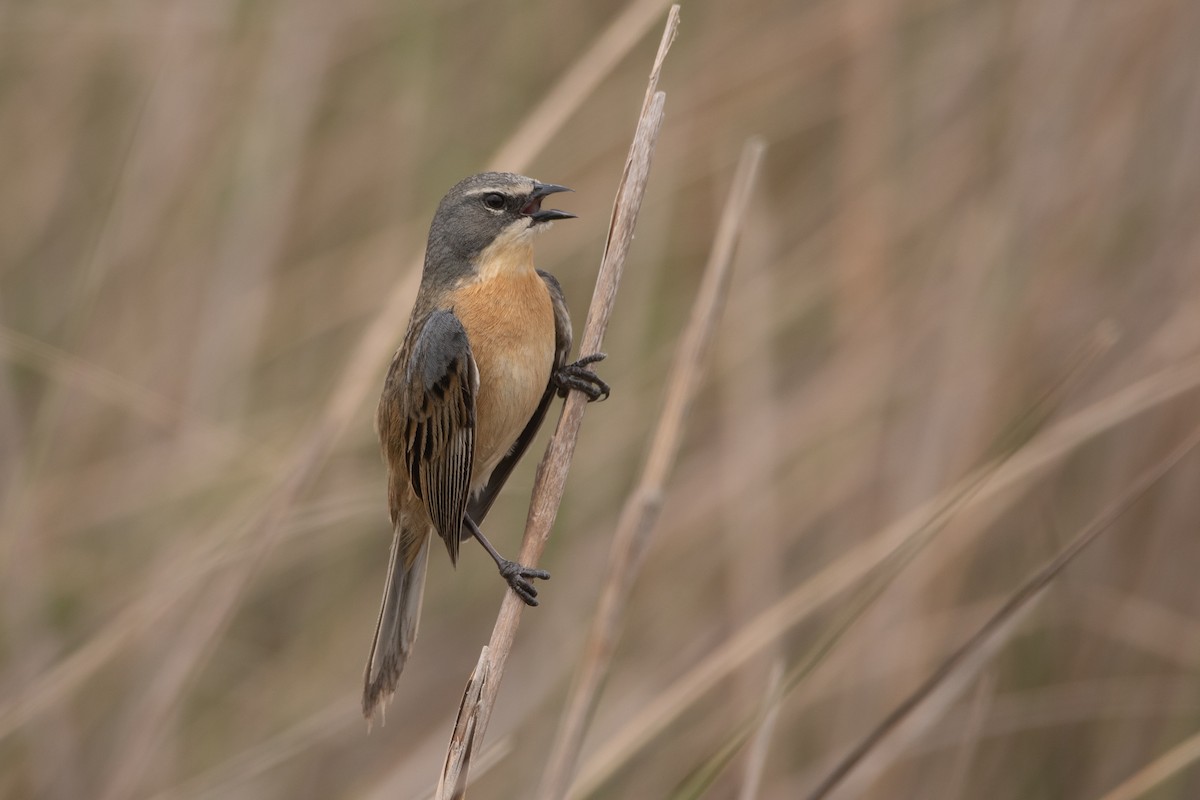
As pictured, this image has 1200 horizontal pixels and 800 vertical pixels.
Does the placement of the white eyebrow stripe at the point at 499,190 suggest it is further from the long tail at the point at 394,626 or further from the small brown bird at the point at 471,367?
the long tail at the point at 394,626

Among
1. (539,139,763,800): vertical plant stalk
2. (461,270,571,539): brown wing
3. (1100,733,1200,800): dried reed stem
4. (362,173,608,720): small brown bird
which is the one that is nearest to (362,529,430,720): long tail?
(362,173,608,720): small brown bird

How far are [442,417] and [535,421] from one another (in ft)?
0.98

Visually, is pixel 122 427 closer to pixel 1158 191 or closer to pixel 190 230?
pixel 190 230

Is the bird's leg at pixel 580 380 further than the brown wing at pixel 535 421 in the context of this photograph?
No

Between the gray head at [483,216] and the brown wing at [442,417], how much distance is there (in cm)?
20

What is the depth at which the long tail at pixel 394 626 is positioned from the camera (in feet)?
10.1

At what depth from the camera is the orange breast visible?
10.8 feet

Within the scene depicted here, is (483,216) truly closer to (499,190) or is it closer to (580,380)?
(499,190)

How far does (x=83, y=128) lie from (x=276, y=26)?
111 cm

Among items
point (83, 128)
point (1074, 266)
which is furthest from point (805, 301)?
point (83, 128)

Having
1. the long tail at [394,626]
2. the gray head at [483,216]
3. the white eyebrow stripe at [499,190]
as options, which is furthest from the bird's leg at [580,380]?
the long tail at [394,626]

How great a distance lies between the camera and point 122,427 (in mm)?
4688

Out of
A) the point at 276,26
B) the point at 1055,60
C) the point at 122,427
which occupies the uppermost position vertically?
the point at 276,26

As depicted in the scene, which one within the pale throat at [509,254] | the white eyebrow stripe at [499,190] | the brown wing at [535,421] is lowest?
the brown wing at [535,421]
